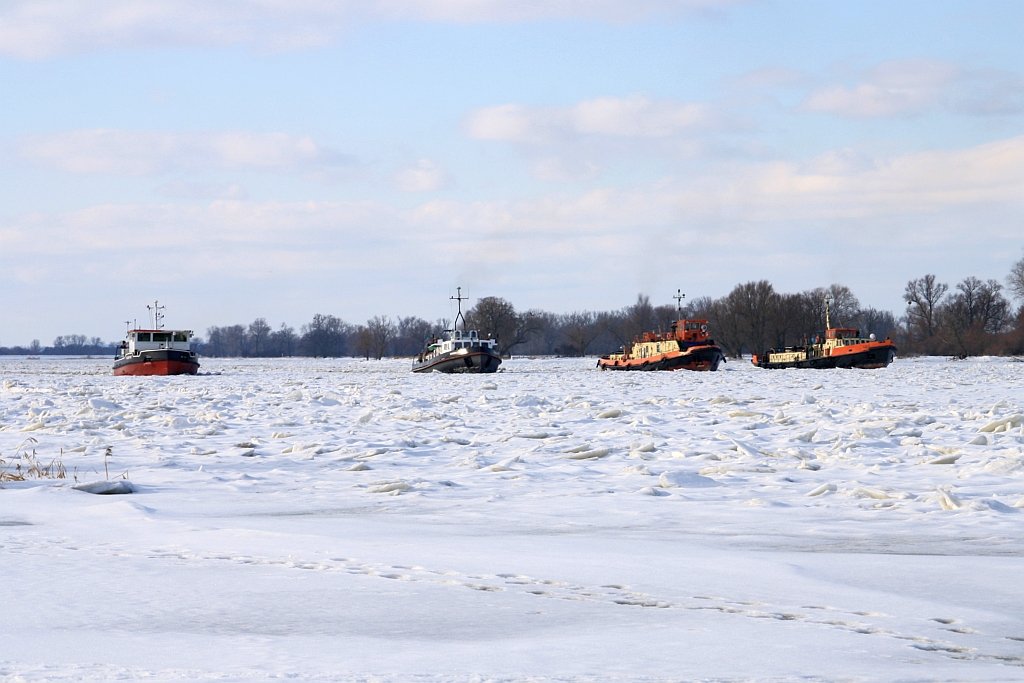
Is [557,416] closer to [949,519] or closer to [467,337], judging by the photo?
[949,519]

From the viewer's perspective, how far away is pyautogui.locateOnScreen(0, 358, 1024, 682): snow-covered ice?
408cm

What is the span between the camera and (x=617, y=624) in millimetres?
4609

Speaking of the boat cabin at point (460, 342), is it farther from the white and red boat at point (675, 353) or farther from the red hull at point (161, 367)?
the red hull at point (161, 367)

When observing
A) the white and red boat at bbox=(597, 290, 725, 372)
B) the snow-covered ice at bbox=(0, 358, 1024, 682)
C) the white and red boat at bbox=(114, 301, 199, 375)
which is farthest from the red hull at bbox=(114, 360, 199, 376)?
the snow-covered ice at bbox=(0, 358, 1024, 682)

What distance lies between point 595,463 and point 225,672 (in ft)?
24.4

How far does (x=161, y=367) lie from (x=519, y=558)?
50.5 metres

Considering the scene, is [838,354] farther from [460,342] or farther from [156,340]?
[156,340]

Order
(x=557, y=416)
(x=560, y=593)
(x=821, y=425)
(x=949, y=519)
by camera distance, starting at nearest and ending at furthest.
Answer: (x=560, y=593) < (x=949, y=519) < (x=821, y=425) < (x=557, y=416)

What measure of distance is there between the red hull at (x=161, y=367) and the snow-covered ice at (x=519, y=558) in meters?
41.9

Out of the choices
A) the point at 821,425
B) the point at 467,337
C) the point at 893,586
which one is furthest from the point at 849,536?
the point at 467,337

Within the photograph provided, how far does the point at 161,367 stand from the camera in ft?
176

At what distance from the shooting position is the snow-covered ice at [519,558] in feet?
13.4

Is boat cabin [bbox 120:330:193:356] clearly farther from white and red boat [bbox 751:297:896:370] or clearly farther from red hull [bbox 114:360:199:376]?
white and red boat [bbox 751:297:896:370]

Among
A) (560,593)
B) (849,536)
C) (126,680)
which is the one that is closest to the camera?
(126,680)
